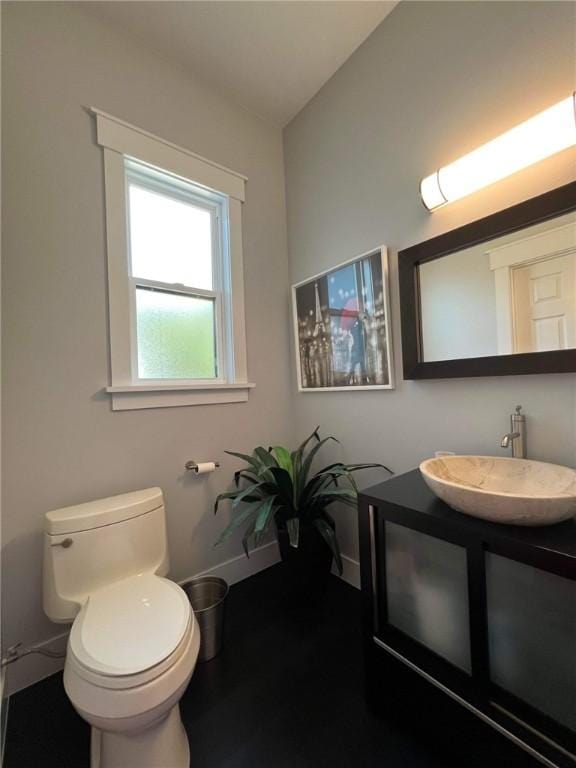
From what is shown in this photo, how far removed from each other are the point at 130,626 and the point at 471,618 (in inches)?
39.2

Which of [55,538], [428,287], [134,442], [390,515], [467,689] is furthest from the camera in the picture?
[134,442]

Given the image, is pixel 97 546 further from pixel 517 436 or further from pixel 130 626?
pixel 517 436

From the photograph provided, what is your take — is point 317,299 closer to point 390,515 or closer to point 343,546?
point 390,515

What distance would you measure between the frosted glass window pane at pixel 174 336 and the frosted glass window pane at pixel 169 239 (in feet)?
0.37

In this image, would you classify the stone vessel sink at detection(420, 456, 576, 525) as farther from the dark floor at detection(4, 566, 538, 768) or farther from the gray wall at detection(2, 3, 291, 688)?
the gray wall at detection(2, 3, 291, 688)

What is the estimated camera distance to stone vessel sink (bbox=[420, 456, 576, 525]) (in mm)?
733

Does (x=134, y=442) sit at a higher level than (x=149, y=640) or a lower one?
higher

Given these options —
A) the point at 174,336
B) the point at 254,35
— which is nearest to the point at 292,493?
the point at 174,336

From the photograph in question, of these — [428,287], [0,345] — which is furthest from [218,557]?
[428,287]

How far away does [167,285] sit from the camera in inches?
66.2

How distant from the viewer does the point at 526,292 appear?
1097 millimetres

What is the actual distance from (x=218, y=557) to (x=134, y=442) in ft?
2.68

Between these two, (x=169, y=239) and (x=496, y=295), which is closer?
(x=496, y=295)

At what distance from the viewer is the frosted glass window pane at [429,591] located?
91 cm
